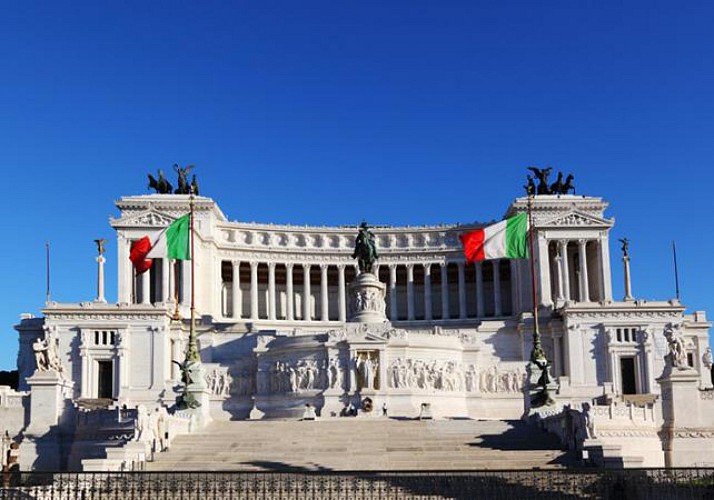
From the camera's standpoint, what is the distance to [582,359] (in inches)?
2857

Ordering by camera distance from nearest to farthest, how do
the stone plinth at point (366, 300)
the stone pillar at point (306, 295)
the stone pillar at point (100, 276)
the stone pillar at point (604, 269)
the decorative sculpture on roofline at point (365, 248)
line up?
the stone plinth at point (366, 300)
the decorative sculpture on roofline at point (365, 248)
the stone pillar at point (100, 276)
the stone pillar at point (604, 269)
the stone pillar at point (306, 295)

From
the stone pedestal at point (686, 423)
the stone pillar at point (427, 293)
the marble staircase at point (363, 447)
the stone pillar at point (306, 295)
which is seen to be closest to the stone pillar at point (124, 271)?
the stone pillar at point (306, 295)

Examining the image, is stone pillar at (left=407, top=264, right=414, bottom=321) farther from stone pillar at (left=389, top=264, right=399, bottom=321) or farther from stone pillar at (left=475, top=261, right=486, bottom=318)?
stone pillar at (left=475, top=261, right=486, bottom=318)

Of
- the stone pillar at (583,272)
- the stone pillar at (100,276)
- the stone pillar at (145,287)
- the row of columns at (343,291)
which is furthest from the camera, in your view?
the row of columns at (343,291)

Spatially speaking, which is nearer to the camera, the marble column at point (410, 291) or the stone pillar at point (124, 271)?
the stone pillar at point (124, 271)

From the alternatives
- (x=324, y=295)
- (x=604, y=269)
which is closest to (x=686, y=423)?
(x=604, y=269)

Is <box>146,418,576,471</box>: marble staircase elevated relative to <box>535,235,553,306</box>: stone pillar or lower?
lower

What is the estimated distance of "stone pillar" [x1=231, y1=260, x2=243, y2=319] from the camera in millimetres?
93188

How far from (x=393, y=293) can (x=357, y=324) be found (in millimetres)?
35459

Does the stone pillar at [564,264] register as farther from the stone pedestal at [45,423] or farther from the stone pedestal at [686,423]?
the stone pedestal at [45,423]

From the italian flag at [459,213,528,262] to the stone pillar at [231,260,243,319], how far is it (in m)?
38.8

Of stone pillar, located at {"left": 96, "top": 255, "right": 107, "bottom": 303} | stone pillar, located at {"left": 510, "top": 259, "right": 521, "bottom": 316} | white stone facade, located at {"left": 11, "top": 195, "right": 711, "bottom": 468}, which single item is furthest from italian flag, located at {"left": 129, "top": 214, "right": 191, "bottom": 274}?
stone pillar, located at {"left": 510, "top": 259, "right": 521, "bottom": 316}

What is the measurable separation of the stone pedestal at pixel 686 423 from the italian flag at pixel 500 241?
1281cm

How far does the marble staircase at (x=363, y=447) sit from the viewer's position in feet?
114
